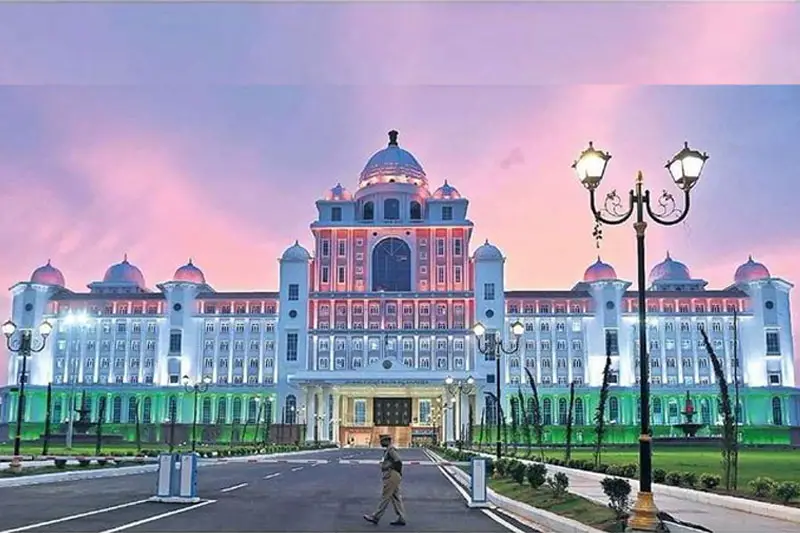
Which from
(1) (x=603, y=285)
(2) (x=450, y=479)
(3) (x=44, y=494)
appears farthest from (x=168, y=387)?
(3) (x=44, y=494)

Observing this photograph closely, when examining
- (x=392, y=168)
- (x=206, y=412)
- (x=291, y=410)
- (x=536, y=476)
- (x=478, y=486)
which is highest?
(x=392, y=168)

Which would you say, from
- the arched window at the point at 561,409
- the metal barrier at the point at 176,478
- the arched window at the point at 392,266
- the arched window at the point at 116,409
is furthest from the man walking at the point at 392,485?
the arched window at the point at 116,409

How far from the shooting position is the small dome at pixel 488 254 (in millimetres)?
89125

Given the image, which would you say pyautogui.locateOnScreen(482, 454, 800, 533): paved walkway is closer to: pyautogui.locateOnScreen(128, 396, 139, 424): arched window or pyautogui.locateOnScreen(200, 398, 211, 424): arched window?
pyautogui.locateOnScreen(200, 398, 211, 424): arched window

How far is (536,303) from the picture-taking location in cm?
9194

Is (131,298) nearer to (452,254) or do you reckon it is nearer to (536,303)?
(452,254)

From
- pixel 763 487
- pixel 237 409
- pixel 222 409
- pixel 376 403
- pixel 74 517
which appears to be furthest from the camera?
pixel 376 403

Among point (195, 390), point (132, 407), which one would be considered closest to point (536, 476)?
point (195, 390)

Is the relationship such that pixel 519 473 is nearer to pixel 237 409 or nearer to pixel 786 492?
pixel 786 492

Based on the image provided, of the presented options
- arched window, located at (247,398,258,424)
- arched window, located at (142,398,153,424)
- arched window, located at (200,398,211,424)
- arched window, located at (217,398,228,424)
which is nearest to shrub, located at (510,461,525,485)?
arched window, located at (247,398,258,424)

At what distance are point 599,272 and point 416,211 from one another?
19843 millimetres

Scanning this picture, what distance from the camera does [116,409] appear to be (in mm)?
89062

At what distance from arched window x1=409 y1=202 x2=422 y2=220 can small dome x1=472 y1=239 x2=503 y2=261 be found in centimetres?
728

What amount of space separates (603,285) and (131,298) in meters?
48.2
